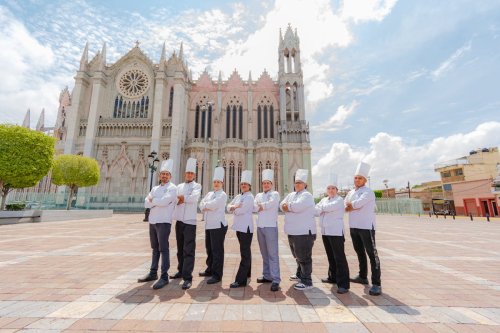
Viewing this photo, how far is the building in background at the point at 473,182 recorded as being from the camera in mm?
33438

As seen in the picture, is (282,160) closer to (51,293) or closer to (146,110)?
(146,110)

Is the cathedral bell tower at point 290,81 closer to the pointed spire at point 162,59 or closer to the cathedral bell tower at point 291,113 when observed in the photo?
the cathedral bell tower at point 291,113

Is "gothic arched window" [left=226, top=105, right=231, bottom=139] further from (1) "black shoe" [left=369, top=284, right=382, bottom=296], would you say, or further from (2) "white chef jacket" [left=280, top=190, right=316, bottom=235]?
(1) "black shoe" [left=369, top=284, right=382, bottom=296]

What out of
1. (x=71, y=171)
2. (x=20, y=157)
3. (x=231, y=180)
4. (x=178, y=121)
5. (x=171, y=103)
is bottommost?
(x=20, y=157)

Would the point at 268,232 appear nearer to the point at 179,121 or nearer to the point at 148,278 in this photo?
the point at 148,278

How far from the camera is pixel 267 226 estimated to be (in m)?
4.35

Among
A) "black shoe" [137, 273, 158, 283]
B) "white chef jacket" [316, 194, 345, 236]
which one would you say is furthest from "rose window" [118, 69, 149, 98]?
"white chef jacket" [316, 194, 345, 236]

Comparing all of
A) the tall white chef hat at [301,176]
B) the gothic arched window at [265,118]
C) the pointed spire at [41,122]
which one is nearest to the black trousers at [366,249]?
the tall white chef hat at [301,176]

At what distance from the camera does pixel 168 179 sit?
4617 mm

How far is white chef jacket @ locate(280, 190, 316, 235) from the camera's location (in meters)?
4.13

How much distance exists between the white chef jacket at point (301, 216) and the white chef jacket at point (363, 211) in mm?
688

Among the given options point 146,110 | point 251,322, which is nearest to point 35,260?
point 251,322

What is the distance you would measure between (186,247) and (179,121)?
105 ft

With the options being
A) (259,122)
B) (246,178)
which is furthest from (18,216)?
(259,122)
